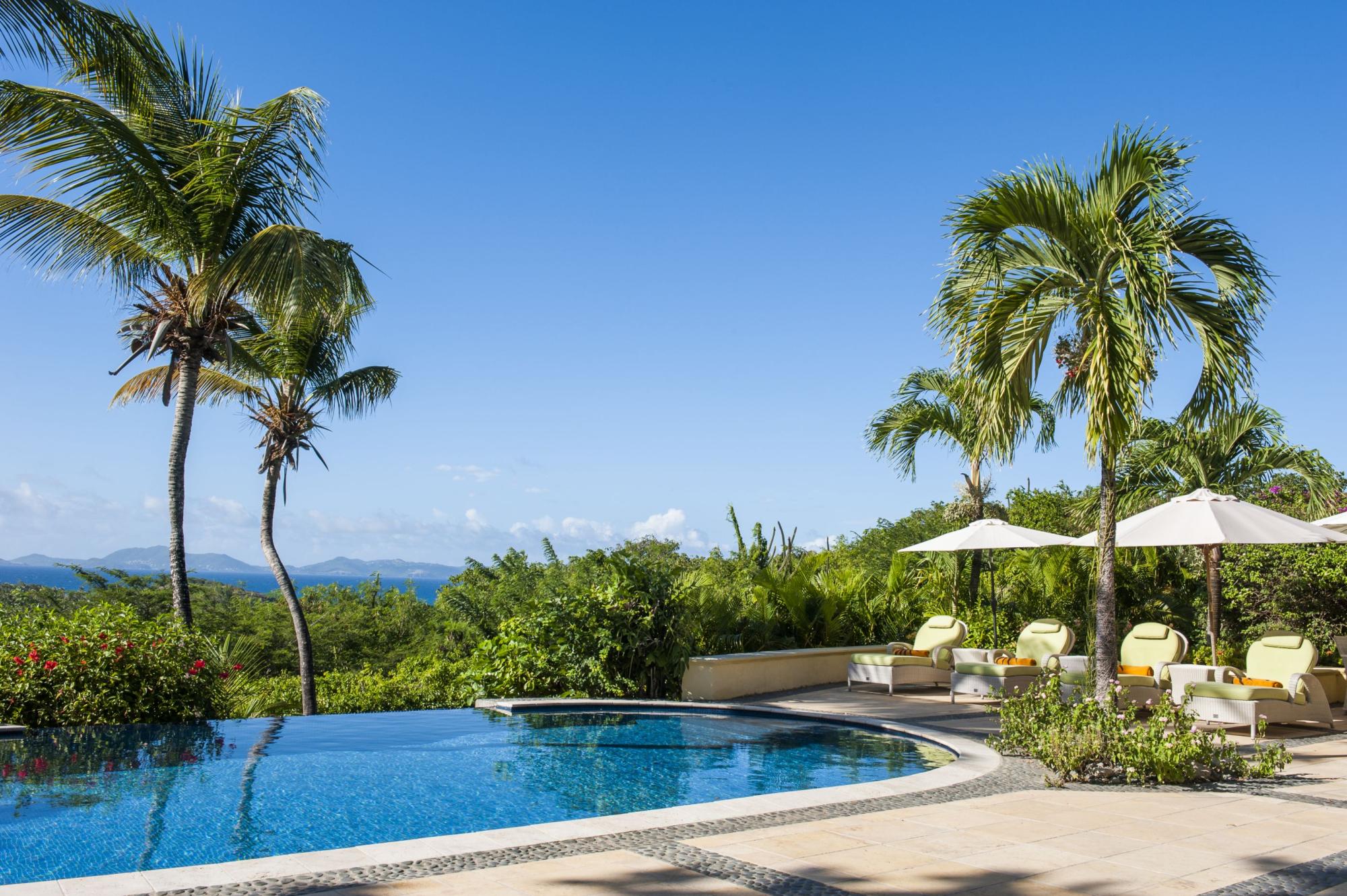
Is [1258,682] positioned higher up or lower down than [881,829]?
higher up

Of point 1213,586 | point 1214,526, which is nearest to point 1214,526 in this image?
point 1214,526

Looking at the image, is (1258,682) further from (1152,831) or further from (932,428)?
(932,428)

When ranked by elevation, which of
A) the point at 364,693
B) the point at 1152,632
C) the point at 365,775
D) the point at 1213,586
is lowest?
the point at 364,693

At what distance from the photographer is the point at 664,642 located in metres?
12.0

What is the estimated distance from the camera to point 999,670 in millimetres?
11305

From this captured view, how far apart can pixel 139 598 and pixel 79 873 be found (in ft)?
79.6

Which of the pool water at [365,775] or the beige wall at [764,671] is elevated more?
the beige wall at [764,671]

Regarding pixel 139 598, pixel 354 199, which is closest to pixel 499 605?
pixel 354 199

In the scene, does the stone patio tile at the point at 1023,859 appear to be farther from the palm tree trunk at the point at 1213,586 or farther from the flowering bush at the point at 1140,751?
the palm tree trunk at the point at 1213,586

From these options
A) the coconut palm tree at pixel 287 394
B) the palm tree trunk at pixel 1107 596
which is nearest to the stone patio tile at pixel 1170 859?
the palm tree trunk at pixel 1107 596

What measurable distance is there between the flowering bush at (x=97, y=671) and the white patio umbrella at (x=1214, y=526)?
30.6ft

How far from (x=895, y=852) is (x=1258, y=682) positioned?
6911 mm

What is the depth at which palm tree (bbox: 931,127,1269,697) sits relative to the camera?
25.6 ft

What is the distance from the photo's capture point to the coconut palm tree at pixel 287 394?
16.3m
